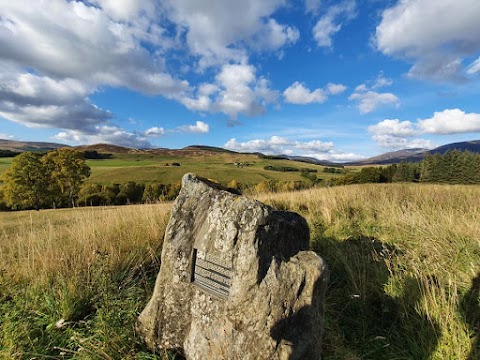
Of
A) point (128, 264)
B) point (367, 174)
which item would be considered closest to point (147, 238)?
point (128, 264)

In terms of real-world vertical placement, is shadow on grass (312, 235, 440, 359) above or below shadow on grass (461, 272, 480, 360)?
below

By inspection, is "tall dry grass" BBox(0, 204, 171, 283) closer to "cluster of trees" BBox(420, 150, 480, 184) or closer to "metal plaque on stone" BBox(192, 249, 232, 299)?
"metal plaque on stone" BBox(192, 249, 232, 299)

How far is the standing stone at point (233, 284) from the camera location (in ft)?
8.16

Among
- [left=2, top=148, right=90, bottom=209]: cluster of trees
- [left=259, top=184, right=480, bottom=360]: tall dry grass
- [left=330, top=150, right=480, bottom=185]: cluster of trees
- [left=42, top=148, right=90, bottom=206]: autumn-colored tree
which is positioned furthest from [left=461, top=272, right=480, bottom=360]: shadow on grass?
[left=42, top=148, right=90, bottom=206]: autumn-colored tree

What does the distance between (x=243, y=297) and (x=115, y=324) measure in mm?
1896

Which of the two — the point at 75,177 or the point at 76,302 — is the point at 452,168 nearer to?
the point at 76,302

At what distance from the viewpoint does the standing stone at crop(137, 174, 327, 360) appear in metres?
2.49

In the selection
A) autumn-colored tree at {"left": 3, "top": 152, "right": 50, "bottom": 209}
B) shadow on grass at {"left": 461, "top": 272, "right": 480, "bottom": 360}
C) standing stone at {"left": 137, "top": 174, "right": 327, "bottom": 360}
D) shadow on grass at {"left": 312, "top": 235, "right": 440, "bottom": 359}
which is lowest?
autumn-colored tree at {"left": 3, "top": 152, "right": 50, "bottom": 209}

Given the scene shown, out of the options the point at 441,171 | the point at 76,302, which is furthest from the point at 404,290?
the point at 441,171

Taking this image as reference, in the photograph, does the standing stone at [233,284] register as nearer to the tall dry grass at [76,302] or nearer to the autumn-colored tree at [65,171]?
the tall dry grass at [76,302]

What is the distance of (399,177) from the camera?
4703 centimetres

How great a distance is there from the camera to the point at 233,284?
2664mm

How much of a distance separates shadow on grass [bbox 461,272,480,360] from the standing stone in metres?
1.70

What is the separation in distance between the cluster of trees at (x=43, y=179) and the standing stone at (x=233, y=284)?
A: 4373cm
